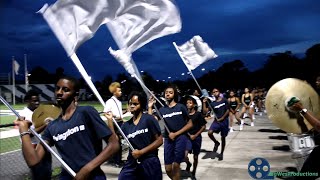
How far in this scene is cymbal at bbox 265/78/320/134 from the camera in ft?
16.3

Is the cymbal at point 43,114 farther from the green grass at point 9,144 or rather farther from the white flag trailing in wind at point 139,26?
the green grass at point 9,144

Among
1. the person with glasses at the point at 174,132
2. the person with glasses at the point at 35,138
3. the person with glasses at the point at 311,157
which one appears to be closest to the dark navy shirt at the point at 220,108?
the person with glasses at the point at 174,132

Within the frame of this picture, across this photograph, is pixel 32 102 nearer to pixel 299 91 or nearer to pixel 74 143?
pixel 74 143

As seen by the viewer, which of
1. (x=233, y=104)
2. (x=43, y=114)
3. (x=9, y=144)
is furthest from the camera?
(x=233, y=104)

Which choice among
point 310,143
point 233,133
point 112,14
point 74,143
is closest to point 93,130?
point 74,143

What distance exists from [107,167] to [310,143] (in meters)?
4.33

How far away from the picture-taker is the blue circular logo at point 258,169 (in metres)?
7.07

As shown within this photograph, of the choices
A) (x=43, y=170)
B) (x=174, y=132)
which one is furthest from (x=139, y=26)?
(x=43, y=170)

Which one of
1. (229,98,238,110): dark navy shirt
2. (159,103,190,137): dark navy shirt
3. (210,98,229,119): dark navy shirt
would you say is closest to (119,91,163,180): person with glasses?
(159,103,190,137): dark navy shirt

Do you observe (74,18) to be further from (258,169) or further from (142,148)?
(258,169)

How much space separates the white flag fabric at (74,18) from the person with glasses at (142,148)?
3.37ft

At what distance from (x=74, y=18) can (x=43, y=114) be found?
1654 millimetres

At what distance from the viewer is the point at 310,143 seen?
5895mm

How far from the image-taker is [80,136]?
3084mm
